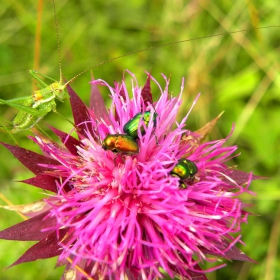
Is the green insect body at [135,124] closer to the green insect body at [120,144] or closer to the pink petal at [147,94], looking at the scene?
the green insect body at [120,144]

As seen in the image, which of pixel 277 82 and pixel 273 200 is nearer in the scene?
pixel 273 200

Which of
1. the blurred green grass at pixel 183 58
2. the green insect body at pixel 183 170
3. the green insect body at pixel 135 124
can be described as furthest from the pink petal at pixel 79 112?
the blurred green grass at pixel 183 58

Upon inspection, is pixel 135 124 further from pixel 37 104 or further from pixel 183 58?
pixel 183 58

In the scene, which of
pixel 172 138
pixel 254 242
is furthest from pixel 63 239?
pixel 254 242

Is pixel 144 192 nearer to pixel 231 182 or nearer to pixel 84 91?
pixel 231 182

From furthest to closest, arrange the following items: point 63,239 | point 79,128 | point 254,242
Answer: point 254,242 < point 79,128 < point 63,239

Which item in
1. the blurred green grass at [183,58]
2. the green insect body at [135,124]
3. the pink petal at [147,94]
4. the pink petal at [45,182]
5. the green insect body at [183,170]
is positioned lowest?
the pink petal at [45,182]

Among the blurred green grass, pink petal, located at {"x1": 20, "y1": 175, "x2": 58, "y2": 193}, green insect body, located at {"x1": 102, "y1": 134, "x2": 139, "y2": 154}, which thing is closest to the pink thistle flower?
pink petal, located at {"x1": 20, "y1": 175, "x2": 58, "y2": 193}
